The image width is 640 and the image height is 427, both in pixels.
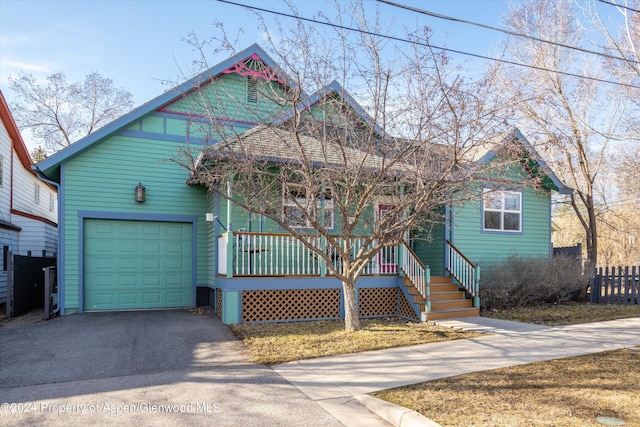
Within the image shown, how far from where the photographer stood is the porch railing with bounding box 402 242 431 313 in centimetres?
1035

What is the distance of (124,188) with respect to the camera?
39.0 feet

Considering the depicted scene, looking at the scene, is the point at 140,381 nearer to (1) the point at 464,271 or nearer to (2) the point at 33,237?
(1) the point at 464,271

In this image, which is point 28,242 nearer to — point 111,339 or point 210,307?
point 210,307

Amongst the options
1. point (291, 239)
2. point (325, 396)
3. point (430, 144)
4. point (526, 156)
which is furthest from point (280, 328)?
point (526, 156)

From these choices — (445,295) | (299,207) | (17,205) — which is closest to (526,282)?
(445,295)

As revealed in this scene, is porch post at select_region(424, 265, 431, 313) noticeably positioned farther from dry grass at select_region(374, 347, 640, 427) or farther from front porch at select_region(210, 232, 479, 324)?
dry grass at select_region(374, 347, 640, 427)

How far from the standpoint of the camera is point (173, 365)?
258 inches

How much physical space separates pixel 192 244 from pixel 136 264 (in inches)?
60.2

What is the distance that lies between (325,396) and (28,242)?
627 inches

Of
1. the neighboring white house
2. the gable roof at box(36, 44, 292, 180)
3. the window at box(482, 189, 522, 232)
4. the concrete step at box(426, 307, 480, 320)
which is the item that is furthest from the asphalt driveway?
the window at box(482, 189, 522, 232)

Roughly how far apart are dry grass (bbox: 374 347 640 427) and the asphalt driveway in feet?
3.82

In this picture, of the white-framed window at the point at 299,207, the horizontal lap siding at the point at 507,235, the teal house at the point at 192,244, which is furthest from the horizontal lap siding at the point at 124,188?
the horizontal lap siding at the point at 507,235

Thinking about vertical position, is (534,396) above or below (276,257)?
below

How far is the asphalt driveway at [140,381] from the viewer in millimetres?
4613
